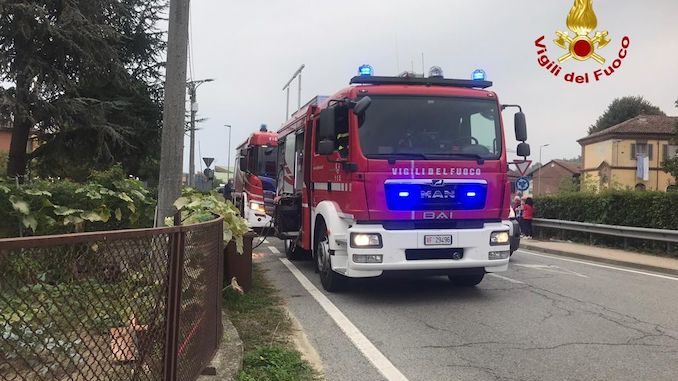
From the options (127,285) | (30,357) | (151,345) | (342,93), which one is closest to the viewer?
(30,357)

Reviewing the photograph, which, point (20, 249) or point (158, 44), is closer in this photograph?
point (20, 249)

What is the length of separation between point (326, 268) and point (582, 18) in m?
9.36

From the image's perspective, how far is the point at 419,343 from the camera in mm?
6059

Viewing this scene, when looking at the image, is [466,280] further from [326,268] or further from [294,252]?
[294,252]

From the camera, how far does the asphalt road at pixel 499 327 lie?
5234 mm

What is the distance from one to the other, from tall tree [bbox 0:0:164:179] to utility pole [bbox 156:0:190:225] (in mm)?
11964

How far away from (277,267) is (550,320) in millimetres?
5795

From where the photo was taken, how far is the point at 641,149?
57656mm

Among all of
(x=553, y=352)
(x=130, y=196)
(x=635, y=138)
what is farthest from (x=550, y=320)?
(x=635, y=138)

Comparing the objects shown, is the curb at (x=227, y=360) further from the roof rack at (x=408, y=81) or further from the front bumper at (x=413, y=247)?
the roof rack at (x=408, y=81)

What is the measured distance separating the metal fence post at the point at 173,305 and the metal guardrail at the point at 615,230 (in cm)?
1393

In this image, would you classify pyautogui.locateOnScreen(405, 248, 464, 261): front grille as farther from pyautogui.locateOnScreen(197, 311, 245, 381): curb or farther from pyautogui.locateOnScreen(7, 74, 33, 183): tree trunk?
pyautogui.locateOnScreen(7, 74, 33, 183): tree trunk

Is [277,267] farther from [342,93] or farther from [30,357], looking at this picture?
[30,357]

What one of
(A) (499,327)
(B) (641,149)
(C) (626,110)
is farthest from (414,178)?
(C) (626,110)
